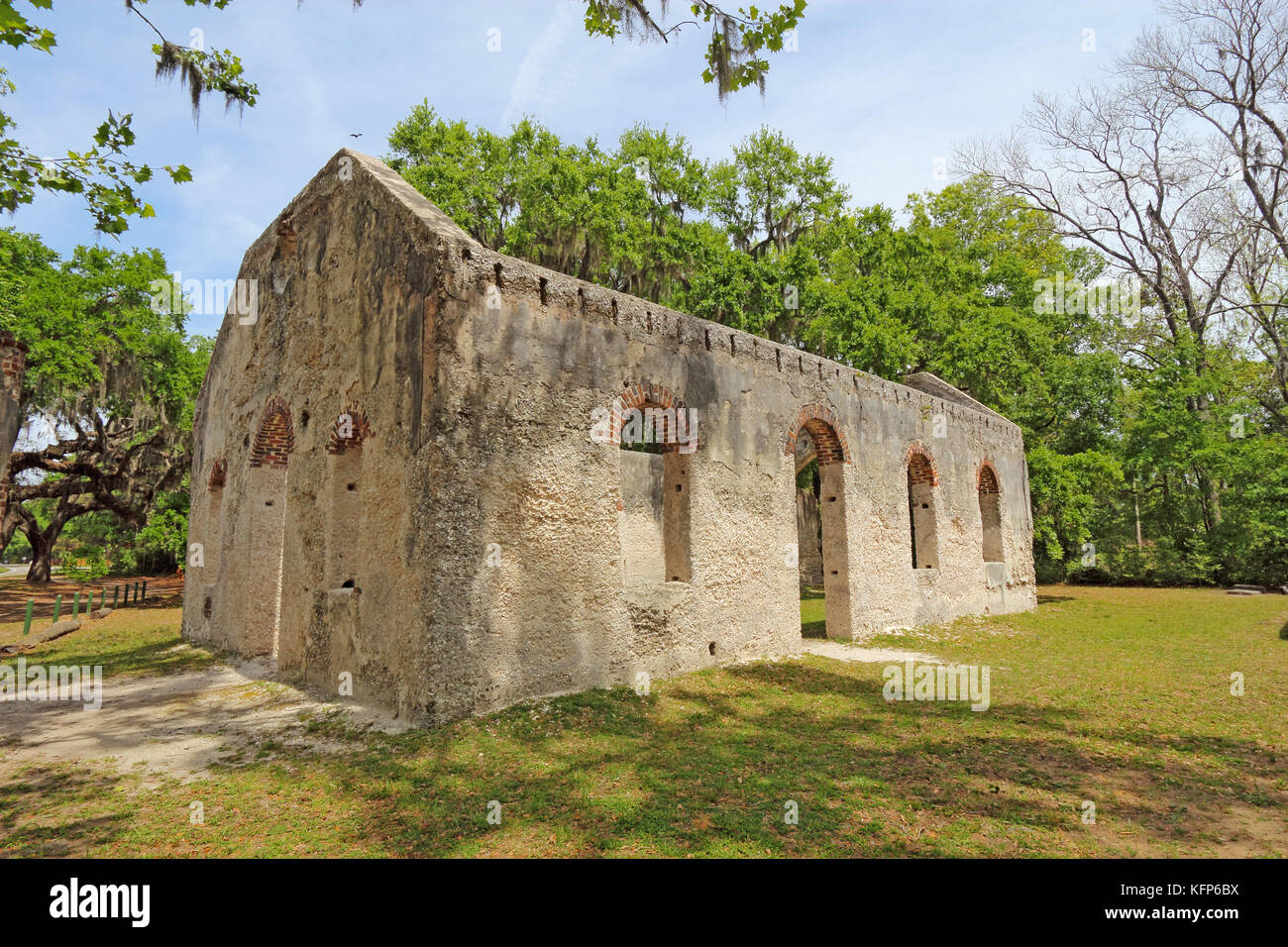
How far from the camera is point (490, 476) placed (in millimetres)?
6512

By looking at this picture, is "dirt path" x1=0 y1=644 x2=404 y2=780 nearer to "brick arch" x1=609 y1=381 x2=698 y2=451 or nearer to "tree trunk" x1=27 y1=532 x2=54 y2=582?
"brick arch" x1=609 y1=381 x2=698 y2=451

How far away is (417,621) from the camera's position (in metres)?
6.10

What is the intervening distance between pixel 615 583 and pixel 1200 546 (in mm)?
21694

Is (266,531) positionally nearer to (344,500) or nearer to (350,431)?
(344,500)

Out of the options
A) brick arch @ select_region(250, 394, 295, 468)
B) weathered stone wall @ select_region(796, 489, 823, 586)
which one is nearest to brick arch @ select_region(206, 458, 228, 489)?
brick arch @ select_region(250, 394, 295, 468)

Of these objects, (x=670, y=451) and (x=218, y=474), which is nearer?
(x=670, y=451)

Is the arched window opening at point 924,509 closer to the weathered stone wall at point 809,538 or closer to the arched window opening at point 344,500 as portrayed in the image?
the weathered stone wall at point 809,538

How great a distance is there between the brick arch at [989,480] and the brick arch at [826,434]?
621 cm

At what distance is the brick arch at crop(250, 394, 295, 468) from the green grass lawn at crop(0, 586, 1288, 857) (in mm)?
4067

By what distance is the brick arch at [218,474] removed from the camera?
37.8 feet

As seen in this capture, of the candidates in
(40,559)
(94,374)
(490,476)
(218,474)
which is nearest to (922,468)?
(490,476)

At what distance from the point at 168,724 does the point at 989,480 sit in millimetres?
15934

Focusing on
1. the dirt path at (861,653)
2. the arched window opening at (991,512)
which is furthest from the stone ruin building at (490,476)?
the arched window opening at (991,512)

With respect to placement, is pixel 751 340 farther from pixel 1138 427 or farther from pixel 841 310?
pixel 1138 427
